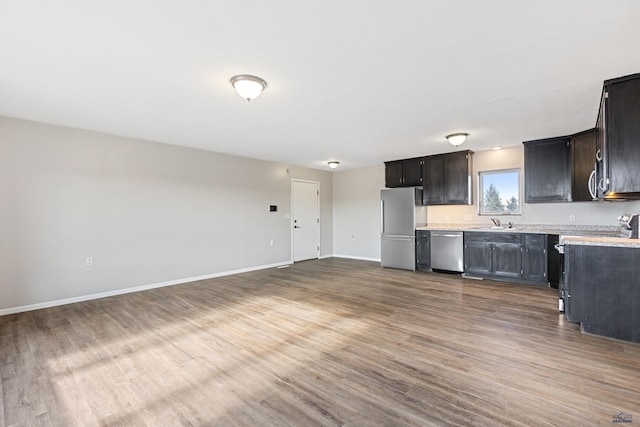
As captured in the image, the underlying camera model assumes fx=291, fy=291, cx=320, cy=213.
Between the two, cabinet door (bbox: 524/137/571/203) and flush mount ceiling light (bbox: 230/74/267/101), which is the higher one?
flush mount ceiling light (bbox: 230/74/267/101)

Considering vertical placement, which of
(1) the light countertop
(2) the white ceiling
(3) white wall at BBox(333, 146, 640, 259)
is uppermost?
(2) the white ceiling

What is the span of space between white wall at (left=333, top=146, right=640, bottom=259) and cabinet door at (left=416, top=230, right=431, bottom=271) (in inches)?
24.0

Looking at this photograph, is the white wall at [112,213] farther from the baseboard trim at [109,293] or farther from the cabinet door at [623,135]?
the cabinet door at [623,135]

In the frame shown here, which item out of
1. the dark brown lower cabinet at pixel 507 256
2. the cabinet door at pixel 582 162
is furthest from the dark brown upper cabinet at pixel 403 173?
the cabinet door at pixel 582 162

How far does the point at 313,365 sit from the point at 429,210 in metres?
5.04

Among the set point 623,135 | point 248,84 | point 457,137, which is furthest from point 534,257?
point 248,84

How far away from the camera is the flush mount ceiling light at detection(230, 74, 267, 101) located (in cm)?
268

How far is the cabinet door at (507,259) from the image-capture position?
4.96 m

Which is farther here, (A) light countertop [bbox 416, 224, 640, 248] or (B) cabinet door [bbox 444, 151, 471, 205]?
(B) cabinet door [bbox 444, 151, 471, 205]

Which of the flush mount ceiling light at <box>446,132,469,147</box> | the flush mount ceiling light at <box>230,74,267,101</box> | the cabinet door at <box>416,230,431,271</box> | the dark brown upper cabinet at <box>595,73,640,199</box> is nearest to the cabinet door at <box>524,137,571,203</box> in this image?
the flush mount ceiling light at <box>446,132,469,147</box>

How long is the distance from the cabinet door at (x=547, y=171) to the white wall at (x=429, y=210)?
0.26 m

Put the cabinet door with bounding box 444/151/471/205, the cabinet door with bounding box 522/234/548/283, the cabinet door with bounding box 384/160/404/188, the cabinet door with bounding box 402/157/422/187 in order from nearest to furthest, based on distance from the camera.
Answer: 1. the cabinet door with bounding box 522/234/548/283
2. the cabinet door with bounding box 444/151/471/205
3. the cabinet door with bounding box 402/157/422/187
4. the cabinet door with bounding box 384/160/404/188

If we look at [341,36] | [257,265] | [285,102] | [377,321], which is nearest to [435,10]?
[341,36]

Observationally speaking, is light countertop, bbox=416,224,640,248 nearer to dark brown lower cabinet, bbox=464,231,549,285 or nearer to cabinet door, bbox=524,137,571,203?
dark brown lower cabinet, bbox=464,231,549,285
